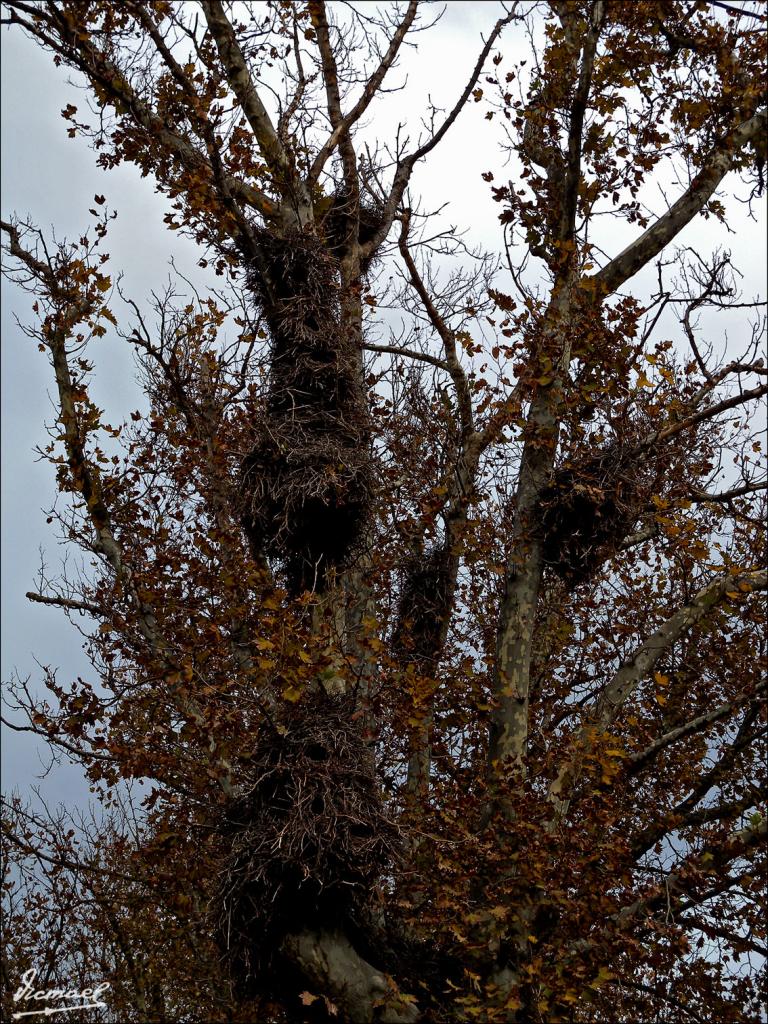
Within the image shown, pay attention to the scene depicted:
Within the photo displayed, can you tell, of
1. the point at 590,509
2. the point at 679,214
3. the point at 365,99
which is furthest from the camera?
the point at 365,99

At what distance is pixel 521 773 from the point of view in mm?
6656

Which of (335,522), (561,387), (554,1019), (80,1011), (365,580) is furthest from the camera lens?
(80,1011)

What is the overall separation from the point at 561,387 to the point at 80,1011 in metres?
10.1

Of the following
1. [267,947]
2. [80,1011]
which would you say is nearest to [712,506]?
[267,947]

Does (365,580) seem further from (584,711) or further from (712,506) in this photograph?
(712,506)

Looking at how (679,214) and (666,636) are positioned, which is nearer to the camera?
(666,636)

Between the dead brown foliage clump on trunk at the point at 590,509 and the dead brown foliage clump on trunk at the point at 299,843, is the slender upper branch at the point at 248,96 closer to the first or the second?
the dead brown foliage clump on trunk at the point at 590,509

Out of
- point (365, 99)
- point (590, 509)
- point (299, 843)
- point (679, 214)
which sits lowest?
point (299, 843)

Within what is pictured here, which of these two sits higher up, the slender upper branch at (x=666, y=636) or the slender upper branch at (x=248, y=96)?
the slender upper branch at (x=248, y=96)

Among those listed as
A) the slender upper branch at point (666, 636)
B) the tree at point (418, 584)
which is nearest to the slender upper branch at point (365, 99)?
the tree at point (418, 584)

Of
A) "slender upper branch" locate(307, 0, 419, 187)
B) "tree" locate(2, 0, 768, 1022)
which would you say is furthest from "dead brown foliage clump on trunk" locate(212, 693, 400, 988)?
"slender upper branch" locate(307, 0, 419, 187)

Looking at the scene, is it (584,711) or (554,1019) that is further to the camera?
(584,711)

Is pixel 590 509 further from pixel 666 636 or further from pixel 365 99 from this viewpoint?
pixel 365 99

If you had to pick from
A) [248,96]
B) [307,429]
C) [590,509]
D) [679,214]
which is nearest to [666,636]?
[590,509]
